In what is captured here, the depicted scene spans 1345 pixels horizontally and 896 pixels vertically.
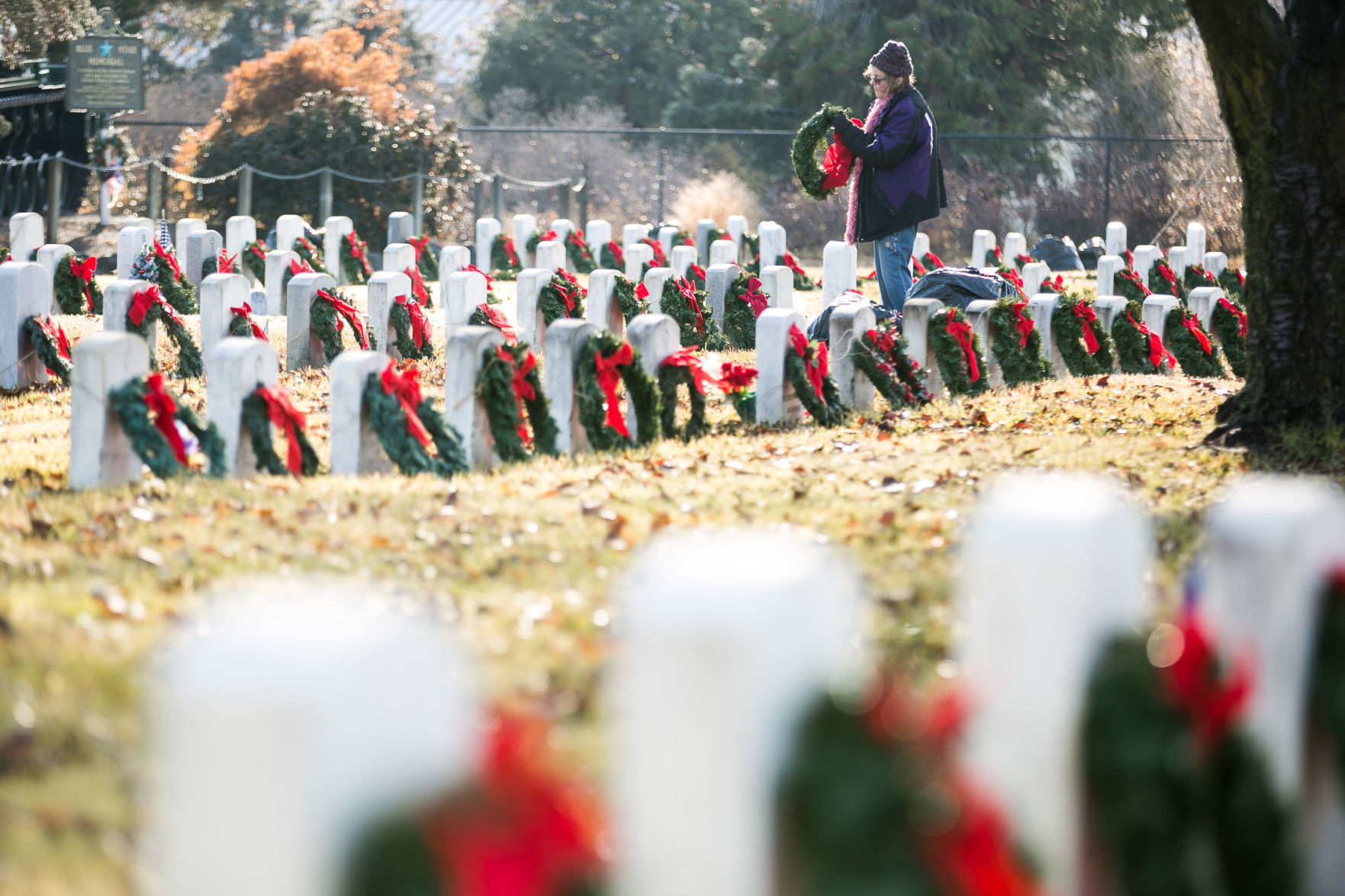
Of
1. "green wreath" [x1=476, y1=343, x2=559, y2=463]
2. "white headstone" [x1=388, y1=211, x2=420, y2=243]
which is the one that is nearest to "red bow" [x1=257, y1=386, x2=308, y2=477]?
"green wreath" [x1=476, y1=343, x2=559, y2=463]

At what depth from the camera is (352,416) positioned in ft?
20.0

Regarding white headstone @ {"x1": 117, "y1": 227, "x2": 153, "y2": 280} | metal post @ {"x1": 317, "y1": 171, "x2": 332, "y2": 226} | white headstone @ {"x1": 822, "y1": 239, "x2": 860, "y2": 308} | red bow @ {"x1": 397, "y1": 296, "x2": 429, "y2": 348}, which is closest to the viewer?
red bow @ {"x1": 397, "y1": 296, "x2": 429, "y2": 348}

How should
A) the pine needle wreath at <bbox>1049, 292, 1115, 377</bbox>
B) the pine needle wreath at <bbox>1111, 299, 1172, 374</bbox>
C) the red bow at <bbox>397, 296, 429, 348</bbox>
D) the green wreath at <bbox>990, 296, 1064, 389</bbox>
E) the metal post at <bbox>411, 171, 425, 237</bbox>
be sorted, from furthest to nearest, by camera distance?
1. the metal post at <bbox>411, 171, 425, 237</bbox>
2. the pine needle wreath at <bbox>1111, 299, 1172, 374</bbox>
3. the red bow at <bbox>397, 296, 429, 348</bbox>
4. the pine needle wreath at <bbox>1049, 292, 1115, 377</bbox>
5. the green wreath at <bbox>990, 296, 1064, 389</bbox>

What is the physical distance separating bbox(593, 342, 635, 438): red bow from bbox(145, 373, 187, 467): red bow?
1.98m

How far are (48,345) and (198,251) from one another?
4.41 meters

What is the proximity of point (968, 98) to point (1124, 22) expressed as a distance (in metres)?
4.28

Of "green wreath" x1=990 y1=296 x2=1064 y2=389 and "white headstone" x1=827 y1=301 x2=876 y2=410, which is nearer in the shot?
"white headstone" x1=827 y1=301 x2=876 y2=410

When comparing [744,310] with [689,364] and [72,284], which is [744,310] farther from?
[72,284]

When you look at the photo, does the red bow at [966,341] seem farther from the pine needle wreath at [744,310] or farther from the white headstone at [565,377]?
the pine needle wreath at [744,310]

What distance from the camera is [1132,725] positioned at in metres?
1.76

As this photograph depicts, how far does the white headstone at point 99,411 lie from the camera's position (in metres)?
5.64

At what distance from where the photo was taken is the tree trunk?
6316 millimetres

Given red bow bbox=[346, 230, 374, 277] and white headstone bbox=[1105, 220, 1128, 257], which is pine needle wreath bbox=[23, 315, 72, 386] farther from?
white headstone bbox=[1105, 220, 1128, 257]

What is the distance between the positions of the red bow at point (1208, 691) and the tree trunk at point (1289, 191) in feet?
15.9
